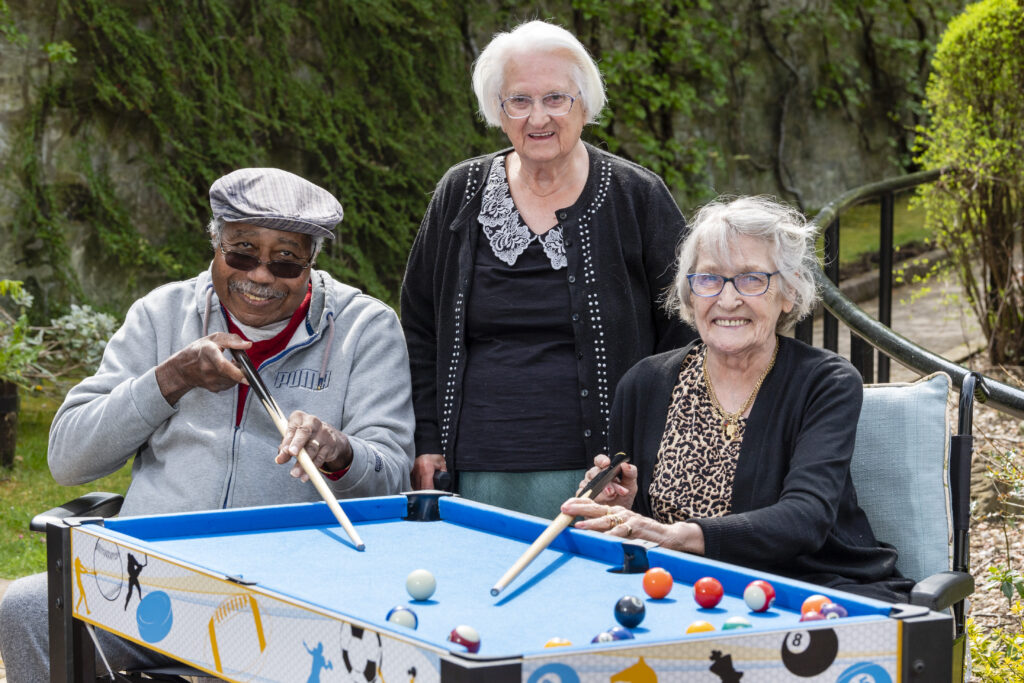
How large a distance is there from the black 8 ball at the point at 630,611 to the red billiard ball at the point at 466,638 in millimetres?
255

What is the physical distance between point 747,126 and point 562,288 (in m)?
7.23

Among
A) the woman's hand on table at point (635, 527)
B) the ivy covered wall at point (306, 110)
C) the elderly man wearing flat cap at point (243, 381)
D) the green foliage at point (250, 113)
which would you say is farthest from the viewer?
the green foliage at point (250, 113)

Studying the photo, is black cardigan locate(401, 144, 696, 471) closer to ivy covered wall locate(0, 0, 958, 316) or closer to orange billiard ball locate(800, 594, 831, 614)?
orange billiard ball locate(800, 594, 831, 614)

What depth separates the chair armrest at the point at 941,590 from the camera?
210cm

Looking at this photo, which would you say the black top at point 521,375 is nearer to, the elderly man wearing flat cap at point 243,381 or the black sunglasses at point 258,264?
the elderly man wearing flat cap at point 243,381

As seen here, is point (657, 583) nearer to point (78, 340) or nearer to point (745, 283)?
point (745, 283)

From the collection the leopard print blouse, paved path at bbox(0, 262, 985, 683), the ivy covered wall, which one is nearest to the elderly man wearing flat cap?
the leopard print blouse

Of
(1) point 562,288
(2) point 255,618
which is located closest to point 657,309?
(1) point 562,288

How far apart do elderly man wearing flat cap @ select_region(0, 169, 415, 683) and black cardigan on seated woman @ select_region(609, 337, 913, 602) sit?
62cm

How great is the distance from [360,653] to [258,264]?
1306 millimetres

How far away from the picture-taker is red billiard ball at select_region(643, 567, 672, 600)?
1967 mm

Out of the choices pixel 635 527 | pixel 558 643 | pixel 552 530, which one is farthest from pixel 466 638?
pixel 635 527

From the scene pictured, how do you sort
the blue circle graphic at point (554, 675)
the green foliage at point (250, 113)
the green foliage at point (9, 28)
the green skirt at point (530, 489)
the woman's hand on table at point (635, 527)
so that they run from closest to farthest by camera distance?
the blue circle graphic at point (554, 675) → the woman's hand on table at point (635, 527) → the green skirt at point (530, 489) → the green foliage at point (9, 28) → the green foliage at point (250, 113)

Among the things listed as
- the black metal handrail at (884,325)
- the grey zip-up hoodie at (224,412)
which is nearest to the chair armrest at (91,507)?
the grey zip-up hoodie at (224,412)
